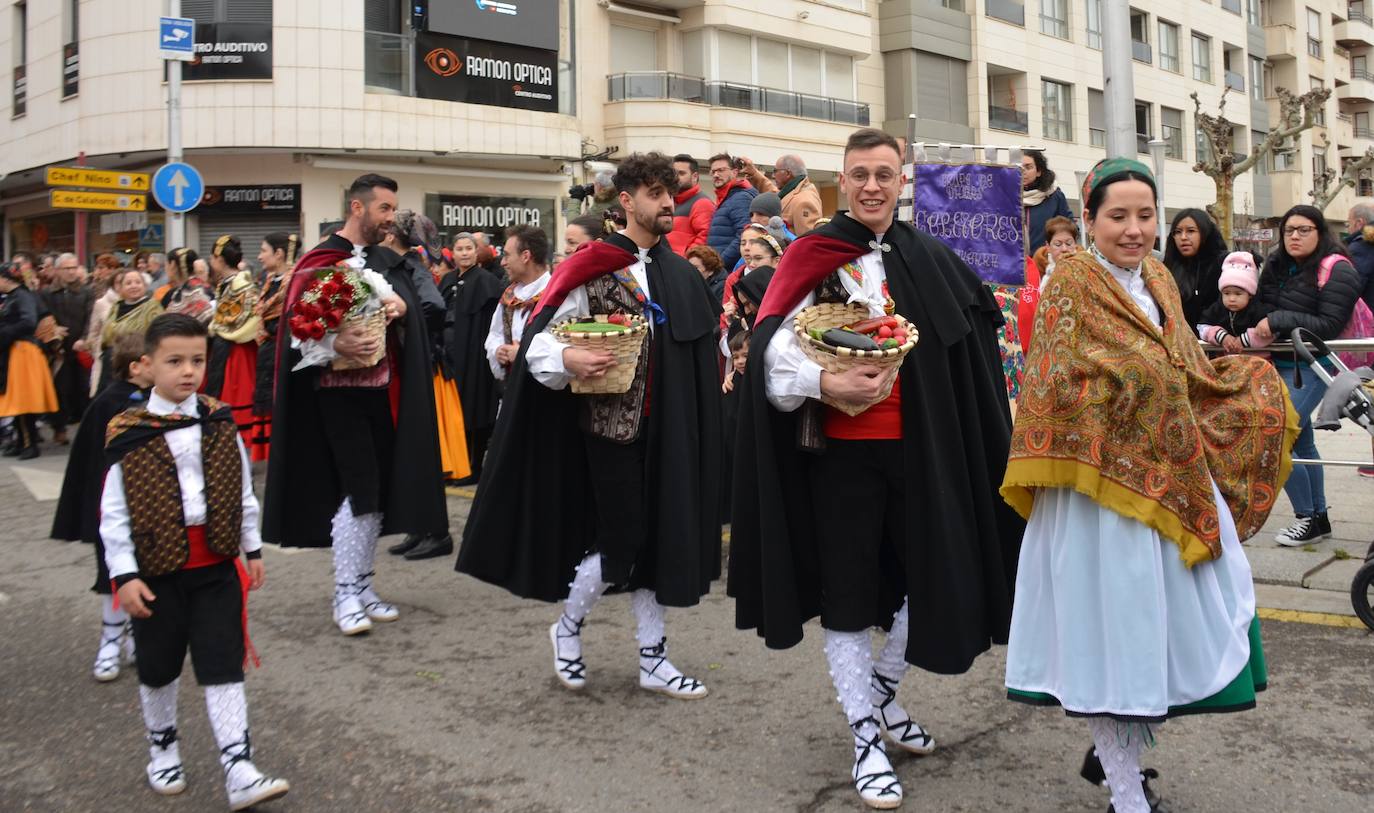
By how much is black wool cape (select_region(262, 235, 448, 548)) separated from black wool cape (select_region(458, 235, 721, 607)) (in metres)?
1.12

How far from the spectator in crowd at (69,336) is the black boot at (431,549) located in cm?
839

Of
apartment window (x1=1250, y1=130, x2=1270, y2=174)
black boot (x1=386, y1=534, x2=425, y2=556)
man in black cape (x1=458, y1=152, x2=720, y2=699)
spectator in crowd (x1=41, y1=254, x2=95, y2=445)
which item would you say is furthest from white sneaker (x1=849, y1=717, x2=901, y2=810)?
apartment window (x1=1250, y1=130, x2=1270, y2=174)

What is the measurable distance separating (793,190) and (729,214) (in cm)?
A: 108

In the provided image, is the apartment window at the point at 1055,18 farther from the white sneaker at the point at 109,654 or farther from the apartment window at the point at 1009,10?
the white sneaker at the point at 109,654

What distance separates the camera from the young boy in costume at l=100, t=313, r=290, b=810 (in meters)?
3.96

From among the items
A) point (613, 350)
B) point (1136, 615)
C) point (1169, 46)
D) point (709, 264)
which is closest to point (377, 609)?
point (613, 350)

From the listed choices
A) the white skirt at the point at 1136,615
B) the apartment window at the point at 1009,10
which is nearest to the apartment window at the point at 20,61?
the apartment window at the point at 1009,10

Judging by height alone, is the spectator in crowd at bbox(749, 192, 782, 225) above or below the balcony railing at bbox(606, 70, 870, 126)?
below

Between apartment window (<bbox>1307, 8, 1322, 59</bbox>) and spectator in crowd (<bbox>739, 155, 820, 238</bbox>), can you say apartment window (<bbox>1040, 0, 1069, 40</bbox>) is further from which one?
spectator in crowd (<bbox>739, 155, 820, 238</bbox>)

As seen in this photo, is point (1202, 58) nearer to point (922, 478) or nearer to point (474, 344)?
point (474, 344)

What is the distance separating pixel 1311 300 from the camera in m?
7.02

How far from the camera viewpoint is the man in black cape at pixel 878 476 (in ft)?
12.6

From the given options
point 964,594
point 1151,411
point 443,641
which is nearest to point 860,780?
point 964,594

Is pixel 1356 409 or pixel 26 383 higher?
A: pixel 26 383
